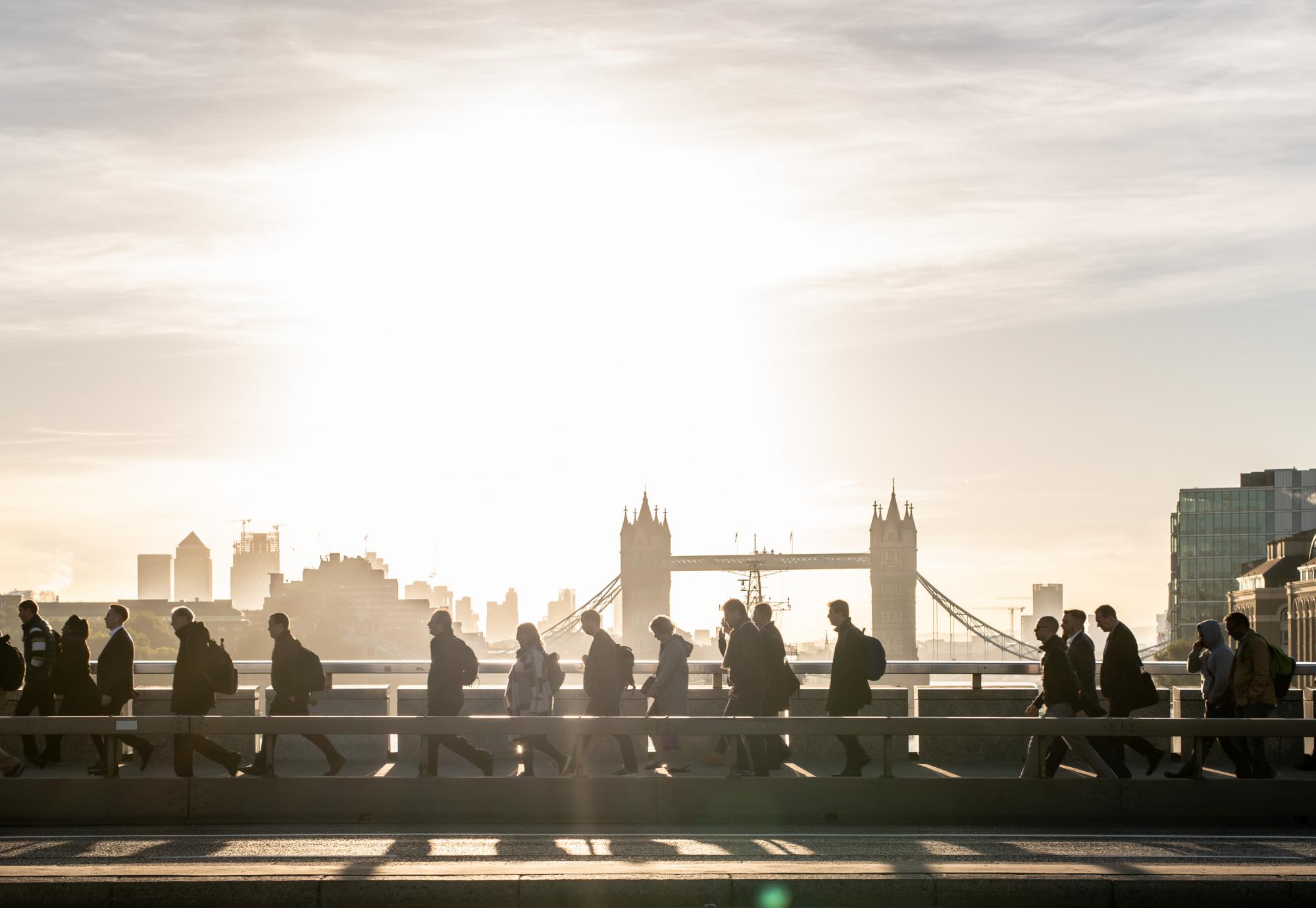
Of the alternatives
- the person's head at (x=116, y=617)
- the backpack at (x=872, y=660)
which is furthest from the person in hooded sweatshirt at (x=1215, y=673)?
the person's head at (x=116, y=617)

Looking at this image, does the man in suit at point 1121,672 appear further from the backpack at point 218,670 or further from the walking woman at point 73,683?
the walking woman at point 73,683

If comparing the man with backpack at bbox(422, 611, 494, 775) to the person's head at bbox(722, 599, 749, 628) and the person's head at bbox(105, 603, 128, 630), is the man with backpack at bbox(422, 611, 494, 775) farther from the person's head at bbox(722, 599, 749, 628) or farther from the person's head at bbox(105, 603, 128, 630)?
the person's head at bbox(105, 603, 128, 630)

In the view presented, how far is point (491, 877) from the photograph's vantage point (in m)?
12.0

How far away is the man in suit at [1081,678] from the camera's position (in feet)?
52.7

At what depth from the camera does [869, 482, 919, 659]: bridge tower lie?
190 m

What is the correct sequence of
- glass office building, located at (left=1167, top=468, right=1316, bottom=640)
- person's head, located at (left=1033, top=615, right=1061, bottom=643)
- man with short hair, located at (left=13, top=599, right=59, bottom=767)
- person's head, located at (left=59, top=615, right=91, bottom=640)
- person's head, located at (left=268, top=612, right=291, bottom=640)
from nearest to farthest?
person's head, located at (left=1033, top=615, right=1061, bottom=643) → person's head, located at (left=268, top=612, right=291, bottom=640) → person's head, located at (left=59, top=615, right=91, bottom=640) → man with short hair, located at (left=13, top=599, right=59, bottom=767) → glass office building, located at (left=1167, top=468, right=1316, bottom=640)

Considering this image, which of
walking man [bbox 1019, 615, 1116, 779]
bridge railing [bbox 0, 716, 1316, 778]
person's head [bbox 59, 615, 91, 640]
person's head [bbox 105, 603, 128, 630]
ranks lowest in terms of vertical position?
bridge railing [bbox 0, 716, 1316, 778]

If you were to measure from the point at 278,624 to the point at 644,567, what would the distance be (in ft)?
566

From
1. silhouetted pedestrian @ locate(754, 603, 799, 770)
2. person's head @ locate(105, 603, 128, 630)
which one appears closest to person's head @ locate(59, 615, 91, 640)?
person's head @ locate(105, 603, 128, 630)

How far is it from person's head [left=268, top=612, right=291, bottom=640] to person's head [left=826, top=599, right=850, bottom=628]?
5355 millimetres

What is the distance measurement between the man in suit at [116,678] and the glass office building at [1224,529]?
142 metres

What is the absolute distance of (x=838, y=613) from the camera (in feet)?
58.4

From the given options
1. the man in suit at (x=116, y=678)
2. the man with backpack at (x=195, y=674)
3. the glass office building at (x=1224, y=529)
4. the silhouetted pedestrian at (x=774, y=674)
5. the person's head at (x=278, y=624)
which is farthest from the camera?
the glass office building at (x=1224, y=529)

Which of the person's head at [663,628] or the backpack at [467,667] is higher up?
the person's head at [663,628]
